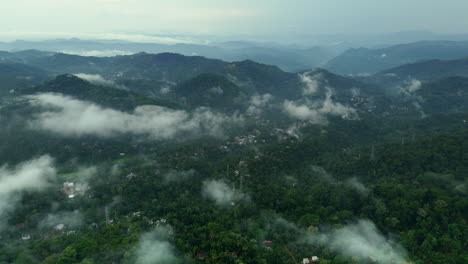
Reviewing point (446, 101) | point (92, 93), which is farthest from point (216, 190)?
point (446, 101)

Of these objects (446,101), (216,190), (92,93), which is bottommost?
(216,190)

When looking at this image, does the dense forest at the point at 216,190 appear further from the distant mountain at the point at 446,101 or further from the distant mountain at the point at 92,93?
the distant mountain at the point at 446,101

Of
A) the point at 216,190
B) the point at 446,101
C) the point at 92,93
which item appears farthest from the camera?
the point at 446,101

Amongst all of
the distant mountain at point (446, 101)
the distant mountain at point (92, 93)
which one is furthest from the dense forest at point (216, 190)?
the distant mountain at point (446, 101)

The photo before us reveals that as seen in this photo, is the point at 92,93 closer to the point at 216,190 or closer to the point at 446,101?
the point at 216,190

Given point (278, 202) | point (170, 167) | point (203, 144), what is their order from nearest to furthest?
point (278, 202)
point (170, 167)
point (203, 144)

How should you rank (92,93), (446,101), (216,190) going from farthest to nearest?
(446,101)
(92,93)
(216,190)

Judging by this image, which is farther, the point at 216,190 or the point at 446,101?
the point at 446,101

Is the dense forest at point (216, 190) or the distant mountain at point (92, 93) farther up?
the distant mountain at point (92, 93)

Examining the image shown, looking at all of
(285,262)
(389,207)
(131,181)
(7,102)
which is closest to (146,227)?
(131,181)

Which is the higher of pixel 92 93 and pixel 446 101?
pixel 92 93

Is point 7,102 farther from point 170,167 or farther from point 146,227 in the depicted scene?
point 146,227
